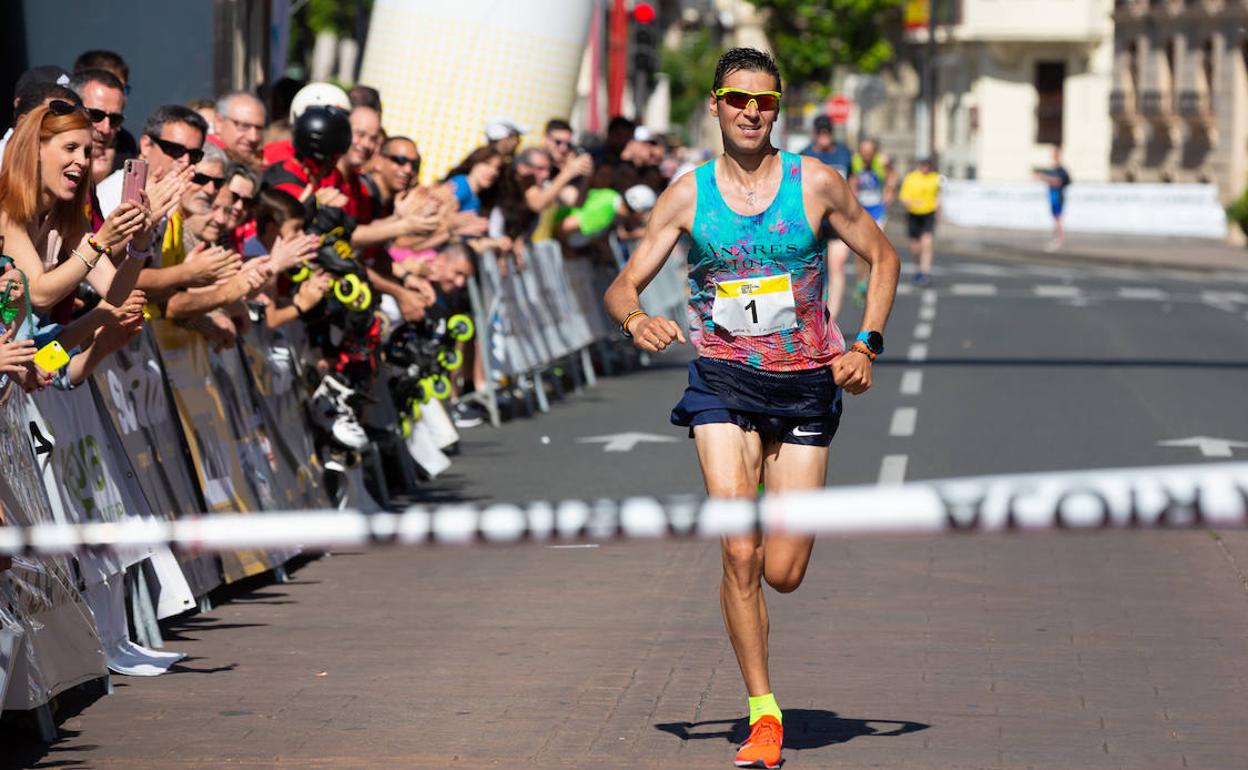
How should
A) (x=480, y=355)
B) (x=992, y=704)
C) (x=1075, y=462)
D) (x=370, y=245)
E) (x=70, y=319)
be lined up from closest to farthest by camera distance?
(x=992, y=704) → (x=70, y=319) → (x=370, y=245) → (x=1075, y=462) → (x=480, y=355)

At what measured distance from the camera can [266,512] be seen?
388 inches

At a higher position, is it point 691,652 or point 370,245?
point 370,245

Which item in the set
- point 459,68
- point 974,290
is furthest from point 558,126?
point 974,290

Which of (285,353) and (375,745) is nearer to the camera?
(375,745)

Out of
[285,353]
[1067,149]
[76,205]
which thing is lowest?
[1067,149]

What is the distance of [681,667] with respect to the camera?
26.0ft

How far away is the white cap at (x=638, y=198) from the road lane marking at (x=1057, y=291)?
11.8 m

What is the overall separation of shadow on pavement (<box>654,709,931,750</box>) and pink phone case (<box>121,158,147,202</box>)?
2348mm

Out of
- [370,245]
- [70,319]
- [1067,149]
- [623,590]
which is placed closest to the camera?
[70,319]

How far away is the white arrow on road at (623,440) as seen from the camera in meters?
14.6

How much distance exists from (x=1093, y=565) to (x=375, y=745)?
14.5 ft

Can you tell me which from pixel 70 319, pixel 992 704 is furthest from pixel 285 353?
pixel 992 704

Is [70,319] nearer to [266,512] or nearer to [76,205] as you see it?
[76,205]

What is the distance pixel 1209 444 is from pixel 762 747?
868 centimetres
